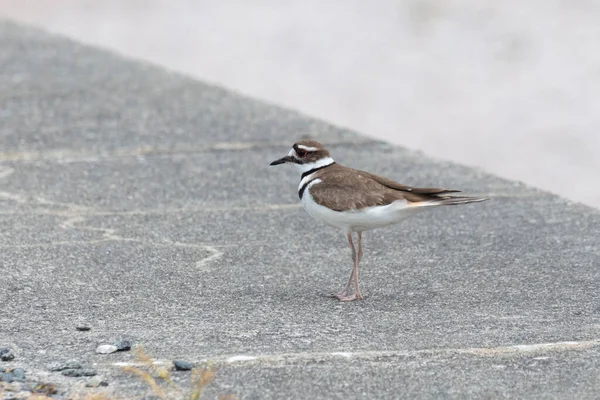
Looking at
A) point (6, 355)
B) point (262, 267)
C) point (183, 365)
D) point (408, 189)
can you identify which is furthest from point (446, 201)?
point (6, 355)

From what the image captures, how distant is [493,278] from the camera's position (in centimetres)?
624

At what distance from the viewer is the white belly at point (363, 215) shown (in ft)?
19.6

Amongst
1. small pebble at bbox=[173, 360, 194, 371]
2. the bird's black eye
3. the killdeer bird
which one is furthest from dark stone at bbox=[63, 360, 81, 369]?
the bird's black eye

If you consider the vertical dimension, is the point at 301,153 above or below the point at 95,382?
above

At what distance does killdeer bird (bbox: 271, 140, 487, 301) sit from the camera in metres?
5.98

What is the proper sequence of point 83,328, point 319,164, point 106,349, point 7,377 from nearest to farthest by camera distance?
point 7,377 → point 106,349 → point 83,328 → point 319,164

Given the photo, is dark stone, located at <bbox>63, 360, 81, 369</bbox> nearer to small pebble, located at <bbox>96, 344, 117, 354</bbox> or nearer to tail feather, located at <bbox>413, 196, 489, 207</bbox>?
small pebble, located at <bbox>96, 344, 117, 354</bbox>

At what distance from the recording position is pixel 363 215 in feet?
19.8

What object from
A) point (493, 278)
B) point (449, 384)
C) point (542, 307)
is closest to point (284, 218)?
point (493, 278)

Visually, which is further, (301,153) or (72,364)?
(301,153)

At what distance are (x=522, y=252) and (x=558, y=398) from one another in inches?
90.9

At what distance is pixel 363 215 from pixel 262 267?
783 millimetres

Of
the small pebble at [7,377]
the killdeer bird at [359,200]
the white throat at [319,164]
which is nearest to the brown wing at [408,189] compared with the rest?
the killdeer bird at [359,200]

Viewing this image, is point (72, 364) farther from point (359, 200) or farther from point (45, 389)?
point (359, 200)
